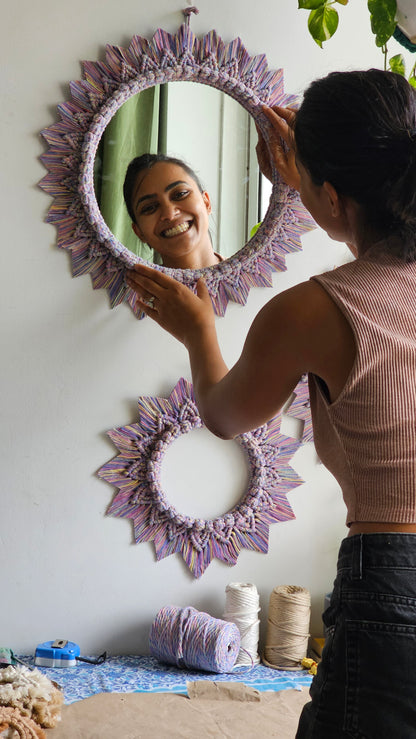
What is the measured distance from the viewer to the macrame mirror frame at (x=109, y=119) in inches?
59.4

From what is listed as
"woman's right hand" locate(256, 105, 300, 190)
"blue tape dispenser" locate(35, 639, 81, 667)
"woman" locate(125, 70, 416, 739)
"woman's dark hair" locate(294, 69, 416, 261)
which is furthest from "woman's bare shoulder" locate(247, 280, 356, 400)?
"blue tape dispenser" locate(35, 639, 81, 667)

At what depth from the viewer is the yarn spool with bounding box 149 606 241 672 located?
1484 millimetres

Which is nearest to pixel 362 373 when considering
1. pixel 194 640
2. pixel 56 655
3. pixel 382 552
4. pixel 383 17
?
pixel 382 552

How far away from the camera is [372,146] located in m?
0.84

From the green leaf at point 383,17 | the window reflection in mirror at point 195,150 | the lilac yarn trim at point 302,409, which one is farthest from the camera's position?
the lilac yarn trim at point 302,409

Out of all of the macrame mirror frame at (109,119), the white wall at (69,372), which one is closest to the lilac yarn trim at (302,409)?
the white wall at (69,372)

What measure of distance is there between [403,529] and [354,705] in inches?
7.2

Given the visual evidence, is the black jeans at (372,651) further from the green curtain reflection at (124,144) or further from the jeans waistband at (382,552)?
the green curtain reflection at (124,144)

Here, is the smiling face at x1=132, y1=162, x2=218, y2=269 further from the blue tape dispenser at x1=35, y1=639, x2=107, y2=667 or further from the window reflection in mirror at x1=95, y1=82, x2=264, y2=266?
the blue tape dispenser at x1=35, y1=639, x2=107, y2=667

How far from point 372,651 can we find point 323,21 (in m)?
1.10

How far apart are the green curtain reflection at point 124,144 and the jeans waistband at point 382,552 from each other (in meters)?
0.91

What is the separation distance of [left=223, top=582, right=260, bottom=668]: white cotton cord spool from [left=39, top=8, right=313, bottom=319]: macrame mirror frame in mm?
600

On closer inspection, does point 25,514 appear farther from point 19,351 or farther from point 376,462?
point 376,462

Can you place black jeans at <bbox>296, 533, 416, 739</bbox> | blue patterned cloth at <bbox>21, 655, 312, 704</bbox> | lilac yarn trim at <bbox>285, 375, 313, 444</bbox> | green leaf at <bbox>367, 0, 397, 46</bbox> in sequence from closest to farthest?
black jeans at <bbox>296, 533, 416, 739</bbox> < green leaf at <bbox>367, 0, 397, 46</bbox> < blue patterned cloth at <bbox>21, 655, 312, 704</bbox> < lilac yarn trim at <bbox>285, 375, 313, 444</bbox>
